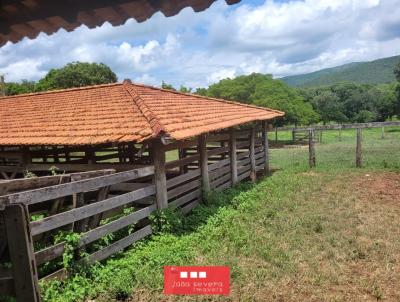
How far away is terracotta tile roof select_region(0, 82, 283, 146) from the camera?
27.2 ft

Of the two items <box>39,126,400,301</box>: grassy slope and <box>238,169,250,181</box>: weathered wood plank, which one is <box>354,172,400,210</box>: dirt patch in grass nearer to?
<box>39,126,400,301</box>: grassy slope

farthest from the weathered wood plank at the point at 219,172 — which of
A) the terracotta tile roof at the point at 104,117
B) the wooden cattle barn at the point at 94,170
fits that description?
the terracotta tile roof at the point at 104,117

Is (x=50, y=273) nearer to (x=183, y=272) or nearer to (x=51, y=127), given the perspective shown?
(x=183, y=272)

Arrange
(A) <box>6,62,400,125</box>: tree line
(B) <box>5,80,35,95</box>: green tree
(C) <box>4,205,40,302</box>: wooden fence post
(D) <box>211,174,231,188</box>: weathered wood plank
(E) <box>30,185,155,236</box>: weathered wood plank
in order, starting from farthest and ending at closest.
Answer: (B) <box>5,80,35,95</box>: green tree
(A) <box>6,62,400,125</box>: tree line
(D) <box>211,174,231,188</box>: weathered wood plank
(E) <box>30,185,155,236</box>: weathered wood plank
(C) <box>4,205,40,302</box>: wooden fence post

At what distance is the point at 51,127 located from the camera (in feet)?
32.0

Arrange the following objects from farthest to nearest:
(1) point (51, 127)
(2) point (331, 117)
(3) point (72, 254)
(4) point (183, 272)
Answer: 1. (2) point (331, 117)
2. (1) point (51, 127)
3. (3) point (72, 254)
4. (4) point (183, 272)

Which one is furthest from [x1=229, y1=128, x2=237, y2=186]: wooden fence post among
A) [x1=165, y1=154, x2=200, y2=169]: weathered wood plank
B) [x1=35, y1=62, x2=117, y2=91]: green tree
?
[x1=35, y1=62, x2=117, y2=91]: green tree

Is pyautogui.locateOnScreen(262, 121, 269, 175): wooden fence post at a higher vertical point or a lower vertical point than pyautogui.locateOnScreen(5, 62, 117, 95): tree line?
lower

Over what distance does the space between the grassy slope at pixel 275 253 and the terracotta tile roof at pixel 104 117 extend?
2148 mm

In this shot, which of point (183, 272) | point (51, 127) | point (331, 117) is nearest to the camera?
point (183, 272)

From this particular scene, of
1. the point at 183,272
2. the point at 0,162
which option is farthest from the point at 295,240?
the point at 0,162

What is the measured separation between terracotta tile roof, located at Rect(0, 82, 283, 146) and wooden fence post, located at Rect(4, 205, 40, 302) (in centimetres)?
455

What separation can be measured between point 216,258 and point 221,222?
2311mm

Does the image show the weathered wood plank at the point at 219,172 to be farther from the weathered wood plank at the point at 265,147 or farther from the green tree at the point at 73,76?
the green tree at the point at 73,76
